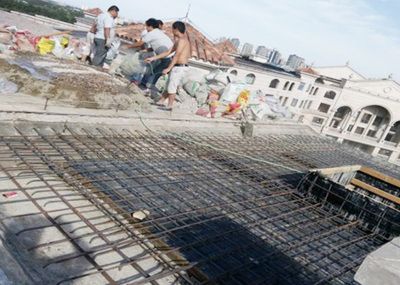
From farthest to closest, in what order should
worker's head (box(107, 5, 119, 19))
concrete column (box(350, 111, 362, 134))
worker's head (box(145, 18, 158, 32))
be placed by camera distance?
concrete column (box(350, 111, 362, 134))
worker's head (box(107, 5, 119, 19))
worker's head (box(145, 18, 158, 32))

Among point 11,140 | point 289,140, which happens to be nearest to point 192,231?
point 11,140

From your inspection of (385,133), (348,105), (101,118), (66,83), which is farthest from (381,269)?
(385,133)

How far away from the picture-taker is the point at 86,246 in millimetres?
2764

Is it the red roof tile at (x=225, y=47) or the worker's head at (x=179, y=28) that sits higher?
the red roof tile at (x=225, y=47)

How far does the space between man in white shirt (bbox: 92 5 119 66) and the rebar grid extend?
3.42 metres

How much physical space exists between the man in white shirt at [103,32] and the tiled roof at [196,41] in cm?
329

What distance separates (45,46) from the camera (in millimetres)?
7699

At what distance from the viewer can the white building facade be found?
41500 mm

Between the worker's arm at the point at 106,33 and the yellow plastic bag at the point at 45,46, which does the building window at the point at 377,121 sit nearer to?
the worker's arm at the point at 106,33


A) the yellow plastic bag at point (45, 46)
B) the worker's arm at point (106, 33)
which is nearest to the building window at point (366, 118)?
the worker's arm at point (106, 33)

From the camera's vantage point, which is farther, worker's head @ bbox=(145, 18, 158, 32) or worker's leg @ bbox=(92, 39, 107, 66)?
worker's leg @ bbox=(92, 39, 107, 66)

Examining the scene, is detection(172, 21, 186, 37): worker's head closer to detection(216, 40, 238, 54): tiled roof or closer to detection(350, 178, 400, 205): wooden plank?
detection(350, 178, 400, 205): wooden plank

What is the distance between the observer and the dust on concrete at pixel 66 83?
5.42m

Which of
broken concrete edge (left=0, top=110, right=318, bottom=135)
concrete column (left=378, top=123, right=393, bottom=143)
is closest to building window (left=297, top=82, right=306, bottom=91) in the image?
concrete column (left=378, top=123, right=393, bottom=143)
